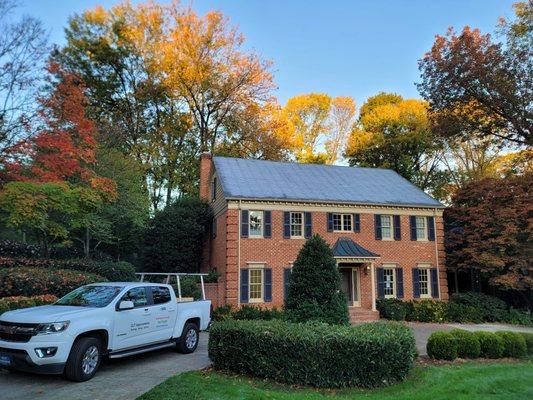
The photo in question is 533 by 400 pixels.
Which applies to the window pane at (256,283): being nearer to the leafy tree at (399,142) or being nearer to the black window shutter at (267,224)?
the black window shutter at (267,224)

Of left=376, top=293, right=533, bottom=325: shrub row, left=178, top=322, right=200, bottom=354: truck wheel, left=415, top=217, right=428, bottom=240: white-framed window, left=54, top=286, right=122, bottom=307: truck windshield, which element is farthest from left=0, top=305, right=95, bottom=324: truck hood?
left=415, top=217, right=428, bottom=240: white-framed window

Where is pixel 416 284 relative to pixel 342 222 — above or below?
below

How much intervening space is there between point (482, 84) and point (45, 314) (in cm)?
2435

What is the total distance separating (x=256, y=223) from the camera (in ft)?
72.9

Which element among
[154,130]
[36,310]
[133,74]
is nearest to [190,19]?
[133,74]

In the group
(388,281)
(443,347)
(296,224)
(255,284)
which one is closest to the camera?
(443,347)

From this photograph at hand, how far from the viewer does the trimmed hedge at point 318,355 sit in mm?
8078

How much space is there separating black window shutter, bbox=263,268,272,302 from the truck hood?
13.7 meters

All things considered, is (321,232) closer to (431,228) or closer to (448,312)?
(431,228)

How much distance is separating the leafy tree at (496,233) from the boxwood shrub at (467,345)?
12128 mm

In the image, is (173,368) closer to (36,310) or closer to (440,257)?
(36,310)

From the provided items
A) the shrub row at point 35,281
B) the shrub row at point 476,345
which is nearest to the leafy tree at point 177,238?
the shrub row at point 35,281

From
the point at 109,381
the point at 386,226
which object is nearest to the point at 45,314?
the point at 109,381

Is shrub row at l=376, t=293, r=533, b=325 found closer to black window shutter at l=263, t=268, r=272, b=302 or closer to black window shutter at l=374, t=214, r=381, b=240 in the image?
black window shutter at l=374, t=214, r=381, b=240
